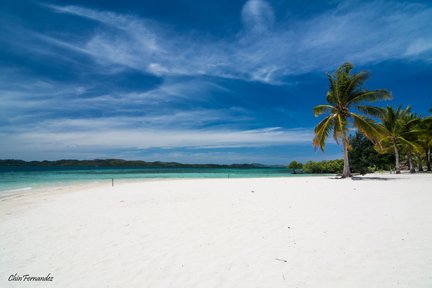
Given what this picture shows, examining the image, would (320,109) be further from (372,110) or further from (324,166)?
(324,166)

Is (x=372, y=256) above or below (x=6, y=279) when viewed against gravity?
above

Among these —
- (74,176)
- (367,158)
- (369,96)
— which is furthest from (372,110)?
(74,176)

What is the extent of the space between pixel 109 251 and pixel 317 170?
4504cm

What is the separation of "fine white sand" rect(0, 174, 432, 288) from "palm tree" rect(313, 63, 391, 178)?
1170 cm

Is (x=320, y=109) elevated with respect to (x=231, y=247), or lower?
elevated

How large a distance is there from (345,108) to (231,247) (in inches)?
721

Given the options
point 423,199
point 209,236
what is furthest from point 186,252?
point 423,199

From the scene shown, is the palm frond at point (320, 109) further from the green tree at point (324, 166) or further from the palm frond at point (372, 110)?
the green tree at point (324, 166)

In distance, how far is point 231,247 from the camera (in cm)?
466

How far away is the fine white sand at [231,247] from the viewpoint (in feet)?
11.5

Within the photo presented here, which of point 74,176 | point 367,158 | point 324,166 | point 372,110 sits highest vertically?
point 372,110

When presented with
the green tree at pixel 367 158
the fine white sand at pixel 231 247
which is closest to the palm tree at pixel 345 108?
the fine white sand at pixel 231 247

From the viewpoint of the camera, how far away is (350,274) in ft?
11.3

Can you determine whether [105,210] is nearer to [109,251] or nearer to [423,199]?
[109,251]
